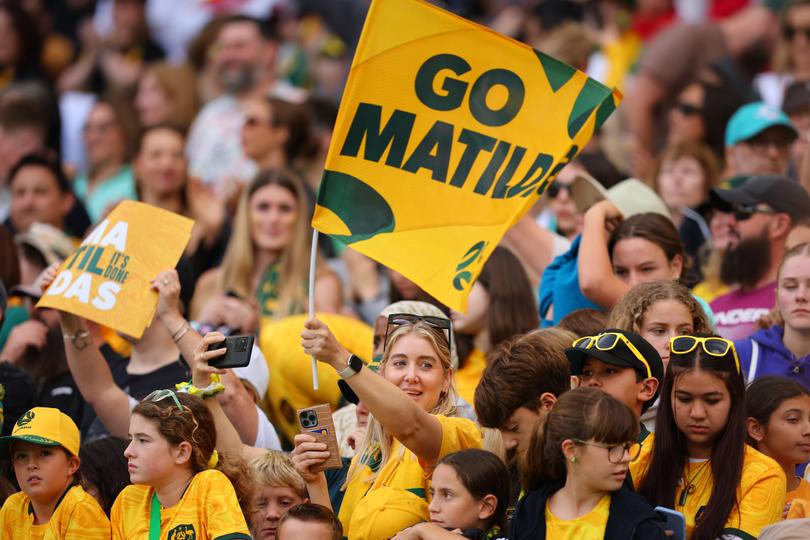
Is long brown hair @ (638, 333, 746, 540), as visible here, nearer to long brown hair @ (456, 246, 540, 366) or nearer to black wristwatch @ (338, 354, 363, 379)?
black wristwatch @ (338, 354, 363, 379)

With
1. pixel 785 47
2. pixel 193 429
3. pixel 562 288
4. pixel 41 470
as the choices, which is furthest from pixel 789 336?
pixel 785 47

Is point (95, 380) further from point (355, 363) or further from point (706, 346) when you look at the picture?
point (706, 346)

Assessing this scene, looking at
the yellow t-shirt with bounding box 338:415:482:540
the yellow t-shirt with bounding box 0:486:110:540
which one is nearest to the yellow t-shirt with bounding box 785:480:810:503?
the yellow t-shirt with bounding box 338:415:482:540

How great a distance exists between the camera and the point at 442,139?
6797mm

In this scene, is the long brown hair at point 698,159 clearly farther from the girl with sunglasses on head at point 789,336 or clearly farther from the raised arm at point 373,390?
the raised arm at point 373,390

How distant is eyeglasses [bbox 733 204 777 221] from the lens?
8.09m

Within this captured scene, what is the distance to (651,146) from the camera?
12.3m

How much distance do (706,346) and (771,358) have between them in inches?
46.4

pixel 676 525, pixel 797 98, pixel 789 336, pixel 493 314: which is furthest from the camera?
pixel 797 98

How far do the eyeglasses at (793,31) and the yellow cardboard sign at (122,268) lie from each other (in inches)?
218

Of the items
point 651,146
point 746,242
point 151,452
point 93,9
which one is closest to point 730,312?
point 746,242

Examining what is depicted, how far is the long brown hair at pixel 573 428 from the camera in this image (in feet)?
18.1

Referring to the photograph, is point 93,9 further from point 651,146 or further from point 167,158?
point 651,146

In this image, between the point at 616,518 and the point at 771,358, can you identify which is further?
the point at 771,358
